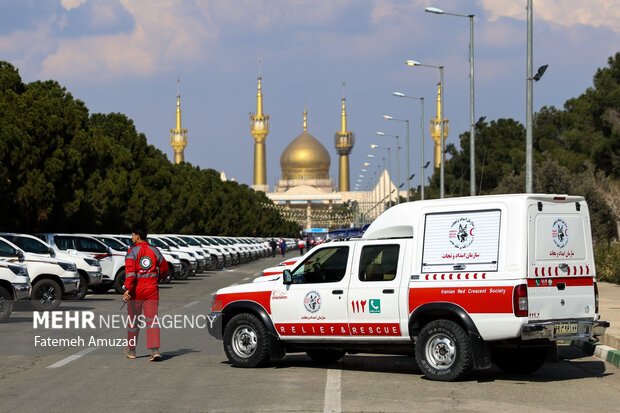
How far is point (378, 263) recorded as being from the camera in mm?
12094

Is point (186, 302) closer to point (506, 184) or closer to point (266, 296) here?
point (266, 296)

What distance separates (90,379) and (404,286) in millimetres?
3566

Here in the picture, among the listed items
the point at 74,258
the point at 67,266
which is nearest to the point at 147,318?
the point at 67,266

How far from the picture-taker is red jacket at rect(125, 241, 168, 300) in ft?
42.3

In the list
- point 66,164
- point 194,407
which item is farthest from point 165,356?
point 66,164

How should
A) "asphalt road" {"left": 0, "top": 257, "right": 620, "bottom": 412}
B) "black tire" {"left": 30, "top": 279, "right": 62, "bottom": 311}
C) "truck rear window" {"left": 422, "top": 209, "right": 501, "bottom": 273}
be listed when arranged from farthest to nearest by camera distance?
"black tire" {"left": 30, "top": 279, "right": 62, "bottom": 311}
"truck rear window" {"left": 422, "top": 209, "right": 501, "bottom": 273}
"asphalt road" {"left": 0, "top": 257, "right": 620, "bottom": 412}

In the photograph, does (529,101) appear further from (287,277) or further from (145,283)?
(145,283)

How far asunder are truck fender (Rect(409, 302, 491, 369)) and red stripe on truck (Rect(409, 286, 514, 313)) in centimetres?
7

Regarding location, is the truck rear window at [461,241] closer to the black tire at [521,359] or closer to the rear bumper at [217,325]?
the black tire at [521,359]

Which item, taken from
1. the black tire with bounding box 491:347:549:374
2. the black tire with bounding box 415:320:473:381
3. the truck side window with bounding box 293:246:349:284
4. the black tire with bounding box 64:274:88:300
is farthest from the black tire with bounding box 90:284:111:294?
the black tire with bounding box 415:320:473:381

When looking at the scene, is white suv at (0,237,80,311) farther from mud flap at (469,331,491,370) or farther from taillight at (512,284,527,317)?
taillight at (512,284,527,317)

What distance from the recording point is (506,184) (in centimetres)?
5028

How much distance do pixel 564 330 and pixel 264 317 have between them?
3482 mm

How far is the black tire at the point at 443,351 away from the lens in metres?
11.2
